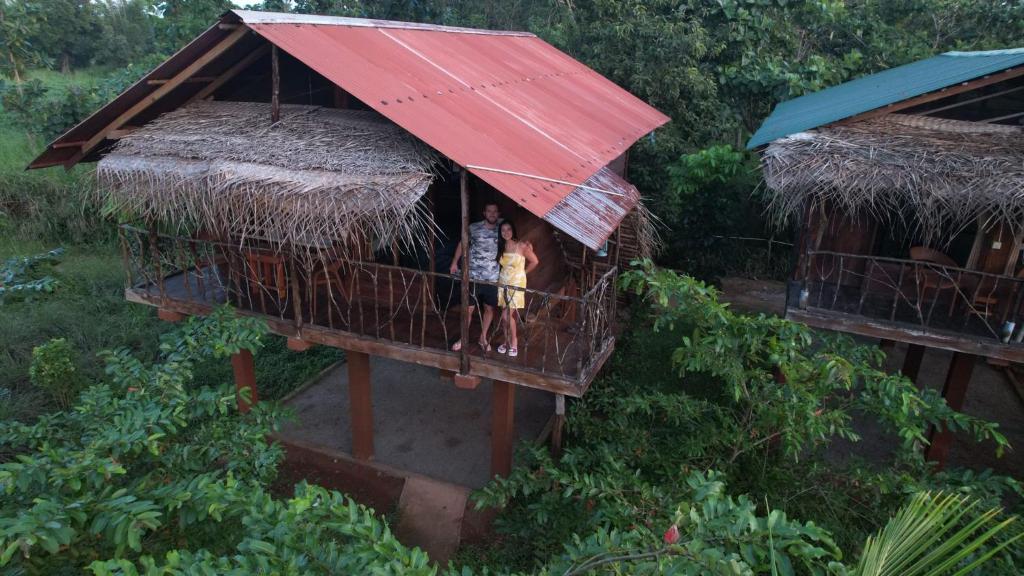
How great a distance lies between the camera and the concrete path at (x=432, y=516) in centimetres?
729

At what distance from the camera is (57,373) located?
916 cm

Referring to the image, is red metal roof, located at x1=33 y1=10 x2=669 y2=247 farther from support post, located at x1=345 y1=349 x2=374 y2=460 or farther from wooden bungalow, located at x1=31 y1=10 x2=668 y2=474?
support post, located at x1=345 y1=349 x2=374 y2=460

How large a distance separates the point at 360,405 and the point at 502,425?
206cm

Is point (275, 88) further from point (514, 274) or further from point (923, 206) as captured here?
point (923, 206)

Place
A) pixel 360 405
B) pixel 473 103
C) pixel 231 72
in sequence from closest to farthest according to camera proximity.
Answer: pixel 473 103 < pixel 231 72 < pixel 360 405

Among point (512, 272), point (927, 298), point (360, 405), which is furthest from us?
point (360, 405)

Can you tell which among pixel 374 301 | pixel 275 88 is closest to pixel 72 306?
pixel 374 301

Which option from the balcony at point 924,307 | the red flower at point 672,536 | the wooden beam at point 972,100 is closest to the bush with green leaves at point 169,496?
the red flower at point 672,536

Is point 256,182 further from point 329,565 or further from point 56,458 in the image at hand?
point 329,565

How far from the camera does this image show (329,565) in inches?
111

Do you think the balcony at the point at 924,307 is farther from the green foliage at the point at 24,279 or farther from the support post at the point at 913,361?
the green foliage at the point at 24,279

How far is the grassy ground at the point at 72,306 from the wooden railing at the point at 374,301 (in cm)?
123

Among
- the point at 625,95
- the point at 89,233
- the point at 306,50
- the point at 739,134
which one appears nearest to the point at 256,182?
the point at 306,50

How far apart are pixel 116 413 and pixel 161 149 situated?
3516 mm
